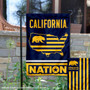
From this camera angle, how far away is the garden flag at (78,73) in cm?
332

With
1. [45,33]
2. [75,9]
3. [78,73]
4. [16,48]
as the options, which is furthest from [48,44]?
[75,9]

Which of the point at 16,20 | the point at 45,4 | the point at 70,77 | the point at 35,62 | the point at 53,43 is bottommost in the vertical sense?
the point at 70,77

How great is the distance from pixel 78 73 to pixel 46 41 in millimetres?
829

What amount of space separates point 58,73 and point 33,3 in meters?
3.78

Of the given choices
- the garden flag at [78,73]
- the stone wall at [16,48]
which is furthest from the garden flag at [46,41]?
the stone wall at [16,48]

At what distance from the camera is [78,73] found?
10.9 feet

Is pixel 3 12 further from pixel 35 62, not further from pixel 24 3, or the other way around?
pixel 35 62

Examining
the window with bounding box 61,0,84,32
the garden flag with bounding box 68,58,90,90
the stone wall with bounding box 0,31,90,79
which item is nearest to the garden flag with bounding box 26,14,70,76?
the garden flag with bounding box 68,58,90,90

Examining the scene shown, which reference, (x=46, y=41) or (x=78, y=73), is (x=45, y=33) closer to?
(x=46, y=41)

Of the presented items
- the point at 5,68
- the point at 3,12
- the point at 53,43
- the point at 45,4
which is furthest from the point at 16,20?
the point at 53,43

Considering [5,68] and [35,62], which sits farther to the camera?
[5,68]

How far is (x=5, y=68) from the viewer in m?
3.88

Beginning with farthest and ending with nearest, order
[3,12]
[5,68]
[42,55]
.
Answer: [3,12] < [5,68] < [42,55]

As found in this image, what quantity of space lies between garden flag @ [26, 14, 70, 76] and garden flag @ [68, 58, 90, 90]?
0.13 m
